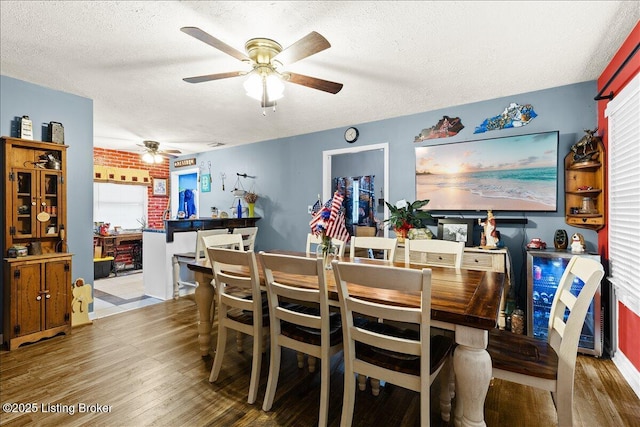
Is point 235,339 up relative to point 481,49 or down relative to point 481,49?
down

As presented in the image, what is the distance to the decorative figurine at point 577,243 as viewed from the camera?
2.75 metres

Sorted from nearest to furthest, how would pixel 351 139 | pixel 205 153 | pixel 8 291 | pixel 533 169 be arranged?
1. pixel 8 291
2. pixel 533 169
3. pixel 351 139
4. pixel 205 153

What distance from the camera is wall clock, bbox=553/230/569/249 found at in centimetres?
289

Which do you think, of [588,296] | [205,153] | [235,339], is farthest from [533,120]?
[205,153]

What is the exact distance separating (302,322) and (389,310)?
0.57 m

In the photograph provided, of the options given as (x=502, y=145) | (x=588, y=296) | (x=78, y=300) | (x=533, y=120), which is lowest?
(x=78, y=300)

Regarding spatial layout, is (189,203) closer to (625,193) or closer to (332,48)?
(332,48)

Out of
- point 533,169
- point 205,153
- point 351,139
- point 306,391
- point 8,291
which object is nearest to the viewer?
point 306,391

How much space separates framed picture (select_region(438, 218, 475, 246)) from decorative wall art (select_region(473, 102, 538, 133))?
1.07 meters

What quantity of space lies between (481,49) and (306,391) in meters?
2.80

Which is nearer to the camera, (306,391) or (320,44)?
(320,44)

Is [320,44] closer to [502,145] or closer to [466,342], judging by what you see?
[466,342]

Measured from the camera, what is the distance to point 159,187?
22.4 ft

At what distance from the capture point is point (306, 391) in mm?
2090
